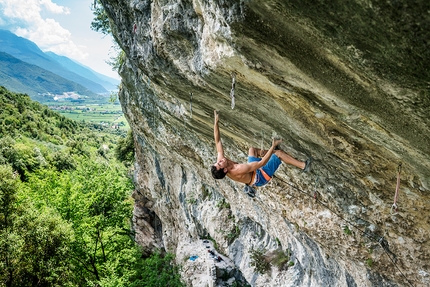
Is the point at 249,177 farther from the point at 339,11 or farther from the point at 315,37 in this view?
the point at 339,11

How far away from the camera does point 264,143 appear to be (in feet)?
22.6

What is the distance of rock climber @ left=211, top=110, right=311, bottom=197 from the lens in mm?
5312

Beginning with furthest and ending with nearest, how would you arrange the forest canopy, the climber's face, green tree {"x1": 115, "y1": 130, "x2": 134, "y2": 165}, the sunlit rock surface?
1. green tree {"x1": 115, "y1": 130, "x2": 134, "y2": 165}
2. the forest canopy
3. the climber's face
4. the sunlit rock surface

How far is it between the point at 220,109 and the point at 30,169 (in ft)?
140

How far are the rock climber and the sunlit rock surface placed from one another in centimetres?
36

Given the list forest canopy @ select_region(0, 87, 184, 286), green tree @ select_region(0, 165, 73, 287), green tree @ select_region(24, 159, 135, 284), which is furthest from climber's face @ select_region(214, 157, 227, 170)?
green tree @ select_region(24, 159, 135, 284)

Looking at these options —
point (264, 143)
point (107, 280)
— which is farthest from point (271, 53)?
point (107, 280)

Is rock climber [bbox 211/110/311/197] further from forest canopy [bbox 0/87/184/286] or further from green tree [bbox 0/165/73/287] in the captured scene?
green tree [bbox 0/165/73/287]

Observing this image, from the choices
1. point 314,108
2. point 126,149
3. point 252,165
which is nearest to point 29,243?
point 252,165

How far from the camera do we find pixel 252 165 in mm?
5375

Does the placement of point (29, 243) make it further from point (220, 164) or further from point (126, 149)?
point (126, 149)

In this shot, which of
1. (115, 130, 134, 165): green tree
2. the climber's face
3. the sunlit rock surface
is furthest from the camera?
(115, 130, 134, 165): green tree

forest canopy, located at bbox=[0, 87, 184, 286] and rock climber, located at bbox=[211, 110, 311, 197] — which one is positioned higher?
rock climber, located at bbox=[211, 110, 311, 197]

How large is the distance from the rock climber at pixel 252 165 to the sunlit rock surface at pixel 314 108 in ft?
1.20
